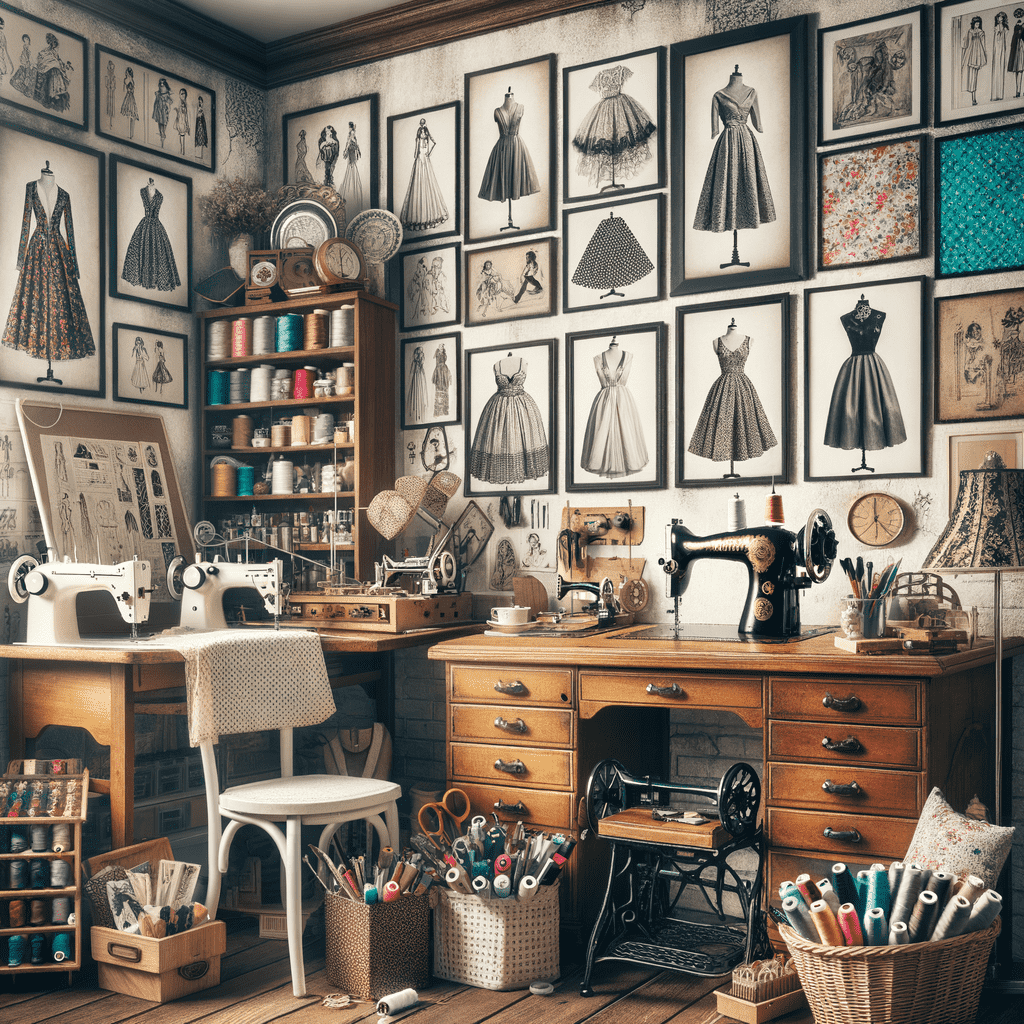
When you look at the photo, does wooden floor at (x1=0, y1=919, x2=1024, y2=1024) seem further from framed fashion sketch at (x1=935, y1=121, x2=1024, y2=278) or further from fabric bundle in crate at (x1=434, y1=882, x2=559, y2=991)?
framed fashion sketch at (x1=935, y1=121, x2=1024, y2=278)

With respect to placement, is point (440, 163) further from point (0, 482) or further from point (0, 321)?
point (0, 482)

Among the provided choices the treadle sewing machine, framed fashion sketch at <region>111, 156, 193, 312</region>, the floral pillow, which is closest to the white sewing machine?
framed fashion sketch at <region>111, 156, 193, 312</region>

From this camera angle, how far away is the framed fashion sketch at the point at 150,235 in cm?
432

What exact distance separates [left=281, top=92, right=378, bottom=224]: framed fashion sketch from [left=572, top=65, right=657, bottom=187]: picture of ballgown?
1015 mm


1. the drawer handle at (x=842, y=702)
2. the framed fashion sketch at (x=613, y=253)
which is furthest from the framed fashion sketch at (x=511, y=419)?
the drawer handle at (x=842, y=702)

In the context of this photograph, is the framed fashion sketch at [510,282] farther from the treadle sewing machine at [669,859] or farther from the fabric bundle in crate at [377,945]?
the fabric bundle in crate at [377,945]

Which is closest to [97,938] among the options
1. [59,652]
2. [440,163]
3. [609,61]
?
[59,652]

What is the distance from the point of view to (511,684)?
132 inches

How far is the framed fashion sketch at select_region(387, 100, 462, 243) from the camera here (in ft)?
14.7

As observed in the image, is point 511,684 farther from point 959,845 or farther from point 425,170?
point 425,170

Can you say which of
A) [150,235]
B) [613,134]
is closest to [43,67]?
[150,235]

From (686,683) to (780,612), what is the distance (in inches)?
16.6

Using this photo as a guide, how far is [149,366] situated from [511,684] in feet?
7.05

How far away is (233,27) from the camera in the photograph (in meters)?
4.67
